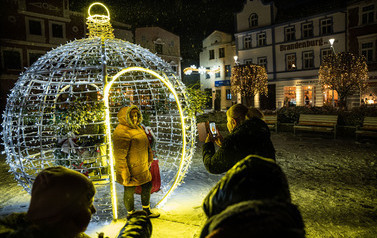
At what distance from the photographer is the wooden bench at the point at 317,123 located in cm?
1091

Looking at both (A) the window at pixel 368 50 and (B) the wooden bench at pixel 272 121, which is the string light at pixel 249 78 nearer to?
(B) the wooden bench at pixel 272 121

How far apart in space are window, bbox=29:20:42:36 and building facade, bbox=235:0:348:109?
67.3ft

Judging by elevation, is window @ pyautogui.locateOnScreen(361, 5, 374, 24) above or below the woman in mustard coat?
above

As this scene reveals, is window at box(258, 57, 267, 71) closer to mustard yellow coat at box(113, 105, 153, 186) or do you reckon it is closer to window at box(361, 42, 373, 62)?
window at box(361, 42, 373, 62)

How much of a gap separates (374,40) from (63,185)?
86.6 ft

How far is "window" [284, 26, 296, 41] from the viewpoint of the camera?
83.5 ft

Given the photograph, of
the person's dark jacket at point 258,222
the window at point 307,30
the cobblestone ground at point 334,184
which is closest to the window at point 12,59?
the cobblestone ground at point 334,184

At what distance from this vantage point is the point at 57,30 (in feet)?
73.0

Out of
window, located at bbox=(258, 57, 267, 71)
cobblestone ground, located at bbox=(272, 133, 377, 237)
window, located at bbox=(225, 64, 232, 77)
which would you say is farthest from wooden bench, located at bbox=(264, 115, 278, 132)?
window, located at bbox=(225, 64, 232, 77)

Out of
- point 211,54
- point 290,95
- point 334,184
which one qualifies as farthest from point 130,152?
point 211,54

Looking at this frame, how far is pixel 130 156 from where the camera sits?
361 centimetres

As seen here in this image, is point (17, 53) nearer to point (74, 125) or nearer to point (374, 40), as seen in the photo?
point (74, 125)

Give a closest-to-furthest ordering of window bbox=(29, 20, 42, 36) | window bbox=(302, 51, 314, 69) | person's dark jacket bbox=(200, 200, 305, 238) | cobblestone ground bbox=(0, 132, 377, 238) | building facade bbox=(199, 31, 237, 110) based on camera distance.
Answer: person's dark jacket bbox=(200, 200, 305, 238) → cobblestone ground bbox=(0, 132, 377, 238) → window bbox=(29, 20, 42, 36) → window bbox=(302, 51, 314, 69) → building facade bbox=(199, 31, 237, 110)

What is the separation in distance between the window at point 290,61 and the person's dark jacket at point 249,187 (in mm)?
27603
